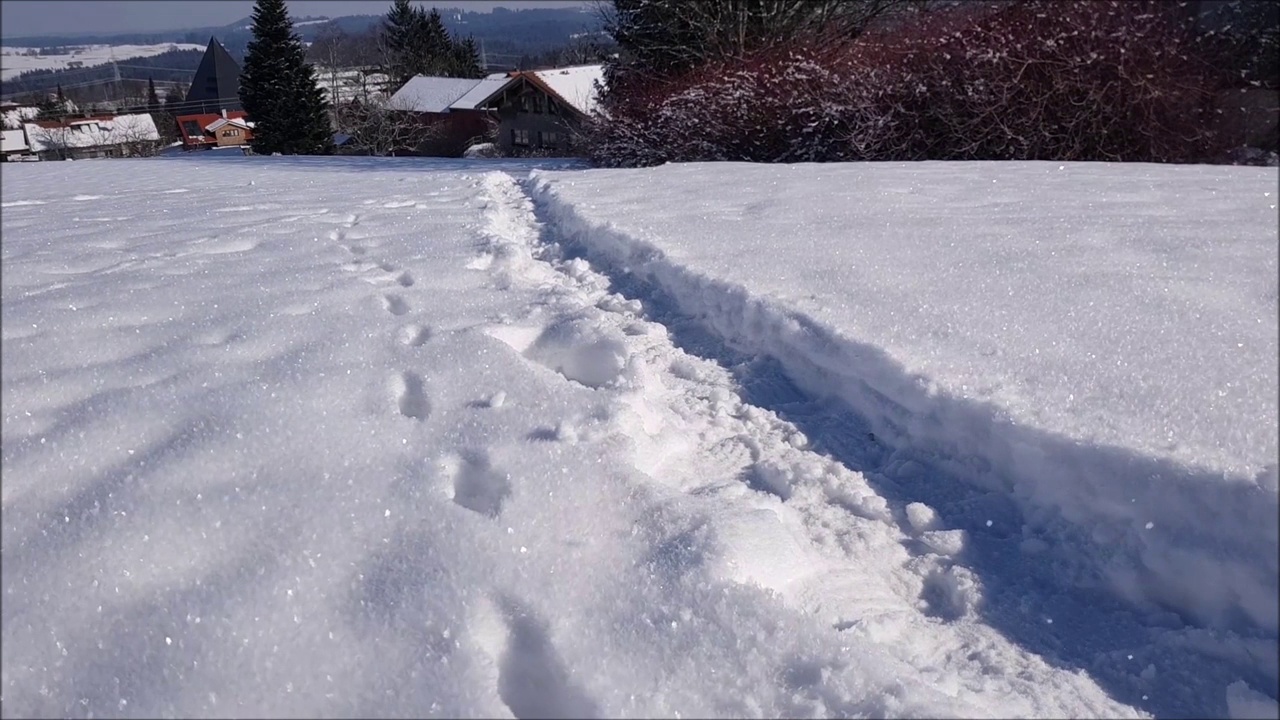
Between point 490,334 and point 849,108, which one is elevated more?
point 849,108

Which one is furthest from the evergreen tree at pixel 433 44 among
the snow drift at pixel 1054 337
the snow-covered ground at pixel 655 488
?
the snow-covered ground at pixel 655 488

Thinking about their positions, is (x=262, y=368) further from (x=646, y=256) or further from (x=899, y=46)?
(x=899, y=46)

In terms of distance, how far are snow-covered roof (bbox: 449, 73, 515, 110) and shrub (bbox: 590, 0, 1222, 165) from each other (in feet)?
69.6

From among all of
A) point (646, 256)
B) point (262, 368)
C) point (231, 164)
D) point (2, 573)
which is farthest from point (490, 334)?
point (231, 164)

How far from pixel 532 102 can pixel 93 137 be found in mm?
19298

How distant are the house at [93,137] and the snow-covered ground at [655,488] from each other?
576 cm

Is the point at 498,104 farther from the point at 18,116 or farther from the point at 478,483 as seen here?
the point at 478,483

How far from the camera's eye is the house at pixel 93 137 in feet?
26.6

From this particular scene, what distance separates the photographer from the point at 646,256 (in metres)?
3.97

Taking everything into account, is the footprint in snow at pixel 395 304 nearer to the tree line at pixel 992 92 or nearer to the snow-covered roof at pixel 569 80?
the tree line at pixel 992 92

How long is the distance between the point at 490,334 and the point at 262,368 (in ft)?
2.53

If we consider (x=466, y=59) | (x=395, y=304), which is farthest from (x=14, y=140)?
(x=466, y=59)

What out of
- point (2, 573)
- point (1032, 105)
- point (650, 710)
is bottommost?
point (650, 710)

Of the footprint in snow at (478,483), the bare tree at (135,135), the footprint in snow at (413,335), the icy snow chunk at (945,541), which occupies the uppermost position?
the bare tree at (135,135)
